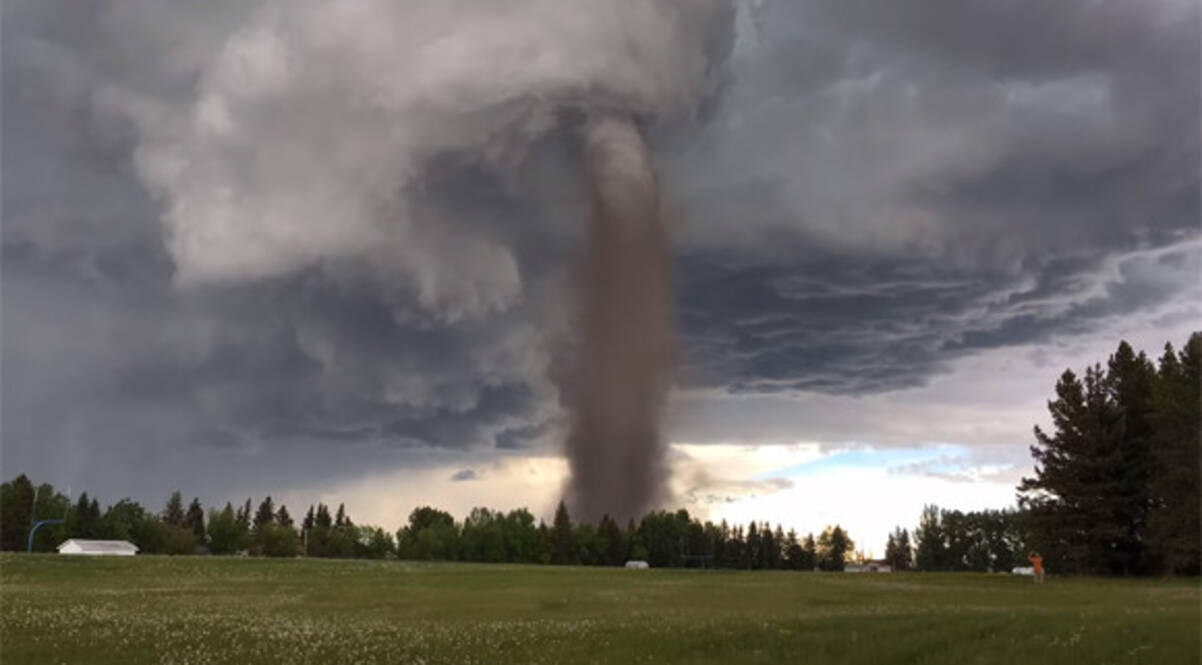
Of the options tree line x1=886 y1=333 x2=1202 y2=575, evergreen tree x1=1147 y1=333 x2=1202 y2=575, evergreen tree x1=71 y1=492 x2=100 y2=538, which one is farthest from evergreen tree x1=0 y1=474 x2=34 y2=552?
evergreen tree x1=1147 y1=333 x2=1202 y2=575

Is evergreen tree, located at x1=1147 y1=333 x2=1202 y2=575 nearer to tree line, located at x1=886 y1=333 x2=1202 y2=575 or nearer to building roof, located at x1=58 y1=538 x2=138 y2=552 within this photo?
tree line, located at x1=886 y1=333 x2=1202 y2=575

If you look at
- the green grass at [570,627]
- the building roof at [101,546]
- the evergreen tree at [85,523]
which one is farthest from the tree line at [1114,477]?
the evergreen tree at [85,523]

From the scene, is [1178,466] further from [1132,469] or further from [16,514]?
[16,514]

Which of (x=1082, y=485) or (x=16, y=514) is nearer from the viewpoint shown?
(x=1082, y=485)

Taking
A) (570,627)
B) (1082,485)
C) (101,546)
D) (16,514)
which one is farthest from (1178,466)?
(16,514)

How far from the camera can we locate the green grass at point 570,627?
888 inches

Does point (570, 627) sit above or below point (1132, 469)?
below

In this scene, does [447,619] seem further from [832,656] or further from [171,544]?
[171,544]

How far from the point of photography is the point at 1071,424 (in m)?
84.3

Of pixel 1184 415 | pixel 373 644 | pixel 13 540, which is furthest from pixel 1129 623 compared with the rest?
pixel 13 540

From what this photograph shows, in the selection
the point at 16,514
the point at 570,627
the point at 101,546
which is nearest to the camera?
the point at 570,627

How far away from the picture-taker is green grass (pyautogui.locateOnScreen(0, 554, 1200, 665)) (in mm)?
22562

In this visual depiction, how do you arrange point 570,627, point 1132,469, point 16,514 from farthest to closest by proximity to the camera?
point 16,514
point 1132,469
point 570,627

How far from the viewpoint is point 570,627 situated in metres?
30.2
